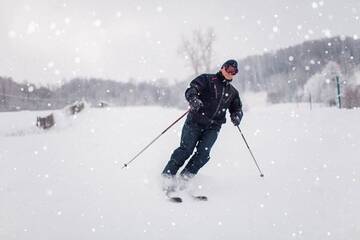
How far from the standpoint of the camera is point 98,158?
7.64 meters

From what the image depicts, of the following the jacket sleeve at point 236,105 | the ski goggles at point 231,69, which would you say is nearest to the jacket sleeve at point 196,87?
the ski goggles at point 231,69

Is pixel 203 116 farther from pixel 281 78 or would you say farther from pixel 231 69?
pixel 281 78

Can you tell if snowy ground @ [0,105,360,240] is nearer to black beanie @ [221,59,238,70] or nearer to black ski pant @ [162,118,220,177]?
black ski pant @ [162,118,220,177]

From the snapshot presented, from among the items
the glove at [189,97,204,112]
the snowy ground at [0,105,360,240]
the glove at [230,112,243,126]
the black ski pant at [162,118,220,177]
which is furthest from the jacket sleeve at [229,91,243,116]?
the snowy ground at [0,105,360,240]

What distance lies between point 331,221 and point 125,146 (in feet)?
19.1

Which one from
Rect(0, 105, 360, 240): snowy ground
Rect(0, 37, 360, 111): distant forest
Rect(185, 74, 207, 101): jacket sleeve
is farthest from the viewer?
Rect(0, 37, 360, 111): distant forest

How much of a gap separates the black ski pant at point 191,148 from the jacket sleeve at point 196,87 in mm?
416

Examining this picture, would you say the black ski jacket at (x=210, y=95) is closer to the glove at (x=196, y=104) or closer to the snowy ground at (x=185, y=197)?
the glove at (x=196, y=104)

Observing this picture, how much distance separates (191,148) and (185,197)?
2.45ft

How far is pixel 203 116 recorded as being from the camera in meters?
5.65

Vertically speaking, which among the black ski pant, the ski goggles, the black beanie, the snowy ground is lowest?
the snowy ground

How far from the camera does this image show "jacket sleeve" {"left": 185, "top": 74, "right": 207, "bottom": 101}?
217 inches

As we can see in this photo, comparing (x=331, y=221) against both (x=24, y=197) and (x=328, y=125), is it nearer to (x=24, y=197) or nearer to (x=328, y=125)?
(x=24, y=197)

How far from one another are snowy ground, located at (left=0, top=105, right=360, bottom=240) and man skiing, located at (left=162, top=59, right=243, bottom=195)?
1.29 ft
